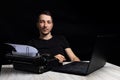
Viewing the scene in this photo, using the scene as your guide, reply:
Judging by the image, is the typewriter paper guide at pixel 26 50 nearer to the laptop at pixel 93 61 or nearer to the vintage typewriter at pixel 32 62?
the vintage typewriter at pixel 32 62

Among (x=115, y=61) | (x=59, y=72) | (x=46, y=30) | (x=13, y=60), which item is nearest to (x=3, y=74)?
(x=13, y=60)

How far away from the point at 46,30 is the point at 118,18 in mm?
932

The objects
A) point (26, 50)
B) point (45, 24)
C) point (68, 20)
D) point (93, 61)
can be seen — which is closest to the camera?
point (93, 61)

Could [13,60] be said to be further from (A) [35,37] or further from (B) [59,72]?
(A) [35,37]

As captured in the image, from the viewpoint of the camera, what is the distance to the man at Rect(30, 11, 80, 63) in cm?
283

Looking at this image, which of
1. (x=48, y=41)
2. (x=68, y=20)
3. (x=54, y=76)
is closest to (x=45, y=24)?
(x=48, y=41)

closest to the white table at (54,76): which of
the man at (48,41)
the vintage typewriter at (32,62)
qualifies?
the vintage typewriter at (32,62)

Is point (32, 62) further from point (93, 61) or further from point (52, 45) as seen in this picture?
point (52, 45)

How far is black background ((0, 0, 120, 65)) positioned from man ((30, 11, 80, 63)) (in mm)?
94

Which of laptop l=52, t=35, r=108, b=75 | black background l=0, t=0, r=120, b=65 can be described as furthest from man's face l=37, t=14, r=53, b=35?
laptop l=52, t=35, r=108, b=75

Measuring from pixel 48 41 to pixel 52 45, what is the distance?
2.7 inches

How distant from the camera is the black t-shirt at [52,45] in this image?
285 centimetres

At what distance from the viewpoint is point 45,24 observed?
2822mm

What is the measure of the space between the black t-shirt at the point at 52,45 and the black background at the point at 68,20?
9cm
